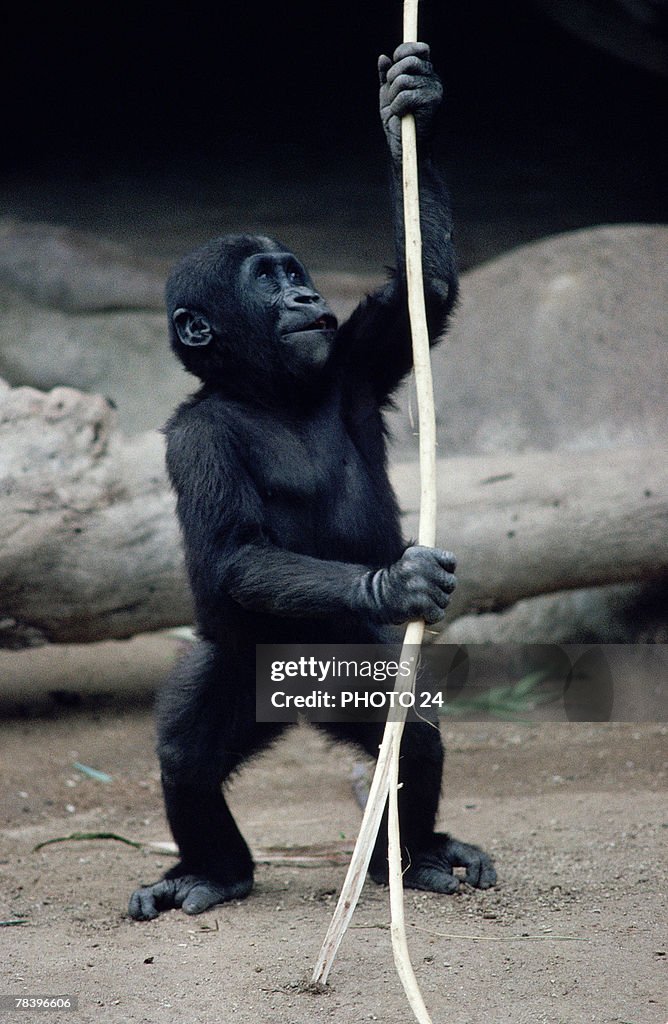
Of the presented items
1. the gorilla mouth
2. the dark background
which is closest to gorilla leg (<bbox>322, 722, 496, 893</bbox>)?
the gorilla mouth

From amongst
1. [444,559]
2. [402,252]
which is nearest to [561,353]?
[402,252]

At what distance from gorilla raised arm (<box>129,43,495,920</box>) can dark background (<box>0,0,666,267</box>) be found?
6050 mm

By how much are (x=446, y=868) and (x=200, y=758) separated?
875mm

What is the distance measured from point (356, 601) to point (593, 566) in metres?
3.09

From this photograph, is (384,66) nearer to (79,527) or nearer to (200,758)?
(200,758)

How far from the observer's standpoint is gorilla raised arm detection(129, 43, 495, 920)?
3.46 meters

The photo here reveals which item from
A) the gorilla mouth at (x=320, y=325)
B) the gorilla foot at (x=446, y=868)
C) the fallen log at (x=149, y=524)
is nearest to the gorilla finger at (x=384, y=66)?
the gorilla mouth at (x=320, y=325)

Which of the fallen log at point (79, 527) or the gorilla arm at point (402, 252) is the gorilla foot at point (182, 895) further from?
the fallen log at point (79, 527)

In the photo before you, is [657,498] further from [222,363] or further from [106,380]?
[106,380]

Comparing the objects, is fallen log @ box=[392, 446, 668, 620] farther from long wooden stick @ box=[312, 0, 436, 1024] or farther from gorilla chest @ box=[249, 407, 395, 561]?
Answer: long wooden stick @ box=[312, 0, 436, 1024]

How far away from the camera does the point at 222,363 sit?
3.68 m

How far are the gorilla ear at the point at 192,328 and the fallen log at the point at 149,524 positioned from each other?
2.21m

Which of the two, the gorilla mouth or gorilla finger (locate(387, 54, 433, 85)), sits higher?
gorilla finger (locate(387, 54, 433, 85))

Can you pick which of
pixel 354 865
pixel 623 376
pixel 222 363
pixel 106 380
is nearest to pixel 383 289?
pixel 222 363
